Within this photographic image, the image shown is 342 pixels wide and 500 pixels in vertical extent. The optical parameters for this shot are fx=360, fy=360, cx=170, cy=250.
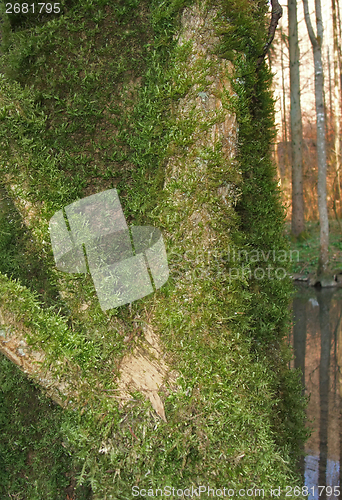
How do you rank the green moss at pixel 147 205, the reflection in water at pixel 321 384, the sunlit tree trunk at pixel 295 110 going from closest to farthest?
the green moss at pixel 147 205 < the reflection in water at pixel 321 384 < the sunlit tree trunk at pixel 295 110

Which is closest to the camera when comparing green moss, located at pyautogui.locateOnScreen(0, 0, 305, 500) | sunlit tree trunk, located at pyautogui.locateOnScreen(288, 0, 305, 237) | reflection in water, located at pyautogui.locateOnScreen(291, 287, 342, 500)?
green moss, located at pyautogui.locateOnScreen(0, 0, 305, 500)

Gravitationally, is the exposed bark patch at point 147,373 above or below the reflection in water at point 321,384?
above

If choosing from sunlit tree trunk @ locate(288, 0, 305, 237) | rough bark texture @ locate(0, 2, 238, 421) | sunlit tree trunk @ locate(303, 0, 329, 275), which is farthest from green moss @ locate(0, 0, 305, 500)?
sunlit tree trunk @ locate(288, 0, 305, 237)

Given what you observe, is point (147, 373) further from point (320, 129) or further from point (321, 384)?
point (320, 129)

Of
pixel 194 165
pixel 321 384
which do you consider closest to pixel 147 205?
pixel 194 165

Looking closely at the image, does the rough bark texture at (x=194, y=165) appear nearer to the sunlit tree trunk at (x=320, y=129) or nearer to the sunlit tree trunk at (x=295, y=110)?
the sunlit tree trunk at (x=320, y=129)

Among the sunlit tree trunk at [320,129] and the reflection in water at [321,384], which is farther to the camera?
the sunlit tree trunk at [320,129]

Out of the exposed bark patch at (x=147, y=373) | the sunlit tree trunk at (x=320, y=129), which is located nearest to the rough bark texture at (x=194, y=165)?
the exposed bark patch at (x=147, y=373)

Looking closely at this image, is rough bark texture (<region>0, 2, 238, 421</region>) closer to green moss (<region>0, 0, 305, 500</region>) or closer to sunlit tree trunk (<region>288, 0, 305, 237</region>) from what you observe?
green moss (<region>0, 0, 305, 500</region>)

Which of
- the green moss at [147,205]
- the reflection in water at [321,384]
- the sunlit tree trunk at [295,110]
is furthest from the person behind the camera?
the sunlit tree trunk at [295,110]
